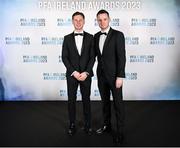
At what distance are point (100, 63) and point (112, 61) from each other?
0.73 feet

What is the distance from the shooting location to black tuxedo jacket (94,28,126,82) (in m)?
4.00

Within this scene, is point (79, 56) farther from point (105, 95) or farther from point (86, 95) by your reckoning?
point (105, 95)

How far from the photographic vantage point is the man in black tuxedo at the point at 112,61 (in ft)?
13.1

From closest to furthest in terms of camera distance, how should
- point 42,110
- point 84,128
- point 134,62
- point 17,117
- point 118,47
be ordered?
point 118,47 → point 84,128 → point 17,117 → point 42,110 → point 134,62

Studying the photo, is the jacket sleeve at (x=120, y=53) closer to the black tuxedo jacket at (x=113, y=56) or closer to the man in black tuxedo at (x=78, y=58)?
the black tuxedo jacket at (x=113, y=56)

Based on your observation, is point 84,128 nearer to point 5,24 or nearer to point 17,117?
point 17,117

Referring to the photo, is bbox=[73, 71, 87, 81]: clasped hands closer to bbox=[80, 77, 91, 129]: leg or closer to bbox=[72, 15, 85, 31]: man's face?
bbox=[80, 77, 91, 129]: leg

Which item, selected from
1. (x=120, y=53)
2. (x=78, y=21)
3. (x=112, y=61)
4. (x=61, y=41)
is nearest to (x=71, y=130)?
(x=112, y=61)

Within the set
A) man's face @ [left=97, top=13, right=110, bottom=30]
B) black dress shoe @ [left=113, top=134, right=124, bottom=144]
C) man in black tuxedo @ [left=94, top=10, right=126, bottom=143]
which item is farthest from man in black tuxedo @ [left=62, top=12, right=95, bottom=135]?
black dress shoe @ [left=113, top=134, right=124, bottom=144]

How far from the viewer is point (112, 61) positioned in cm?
408

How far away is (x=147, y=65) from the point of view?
20.0ft

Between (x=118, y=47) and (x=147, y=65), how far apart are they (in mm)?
2242

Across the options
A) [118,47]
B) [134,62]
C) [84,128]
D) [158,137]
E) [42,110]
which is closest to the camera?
[118,47]

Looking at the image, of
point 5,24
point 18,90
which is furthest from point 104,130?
point 5,24
